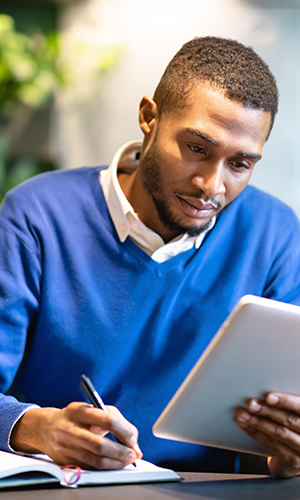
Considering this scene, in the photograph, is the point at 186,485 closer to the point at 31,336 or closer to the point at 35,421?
the point at 35,421

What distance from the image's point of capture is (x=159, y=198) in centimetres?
109

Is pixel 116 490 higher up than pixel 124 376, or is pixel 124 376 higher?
pixel 116 490

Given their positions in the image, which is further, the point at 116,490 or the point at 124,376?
the point at 124,376

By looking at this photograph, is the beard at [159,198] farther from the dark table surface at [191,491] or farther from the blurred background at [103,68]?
the blurred background at [103,68]

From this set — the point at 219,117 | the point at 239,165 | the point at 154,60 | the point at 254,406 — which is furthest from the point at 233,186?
the point at 154,60

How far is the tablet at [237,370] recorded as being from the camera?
64 cm

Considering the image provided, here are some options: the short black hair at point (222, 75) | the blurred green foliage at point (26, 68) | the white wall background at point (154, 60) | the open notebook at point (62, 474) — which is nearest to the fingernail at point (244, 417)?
the open notebook at point (62, 474)

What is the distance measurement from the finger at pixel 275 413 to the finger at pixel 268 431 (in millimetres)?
10

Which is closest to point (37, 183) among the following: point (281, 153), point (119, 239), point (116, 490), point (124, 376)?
point (119, 239)

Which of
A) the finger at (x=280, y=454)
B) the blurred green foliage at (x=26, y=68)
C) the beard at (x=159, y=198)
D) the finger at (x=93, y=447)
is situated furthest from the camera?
the blurred green foliage at (x=26, y=68)

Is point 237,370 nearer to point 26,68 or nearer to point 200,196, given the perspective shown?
point 200,196

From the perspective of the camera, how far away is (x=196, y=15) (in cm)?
213

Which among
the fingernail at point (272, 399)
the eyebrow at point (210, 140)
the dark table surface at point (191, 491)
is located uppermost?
the eyebrow at point (210, 140)

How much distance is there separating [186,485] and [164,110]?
730mm
